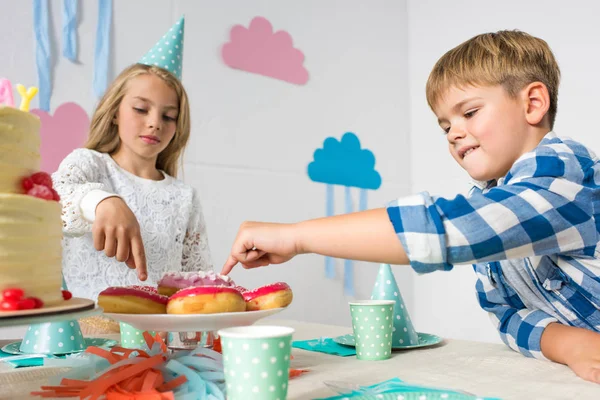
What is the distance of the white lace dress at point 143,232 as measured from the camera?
4.94 ft

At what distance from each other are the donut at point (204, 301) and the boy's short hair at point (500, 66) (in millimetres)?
541

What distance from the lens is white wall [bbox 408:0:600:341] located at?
2.28 meters

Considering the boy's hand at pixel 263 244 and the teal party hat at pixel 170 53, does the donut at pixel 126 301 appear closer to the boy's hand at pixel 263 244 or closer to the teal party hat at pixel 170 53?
the boy's hand at pixel 263 244

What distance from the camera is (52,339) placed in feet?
2.86

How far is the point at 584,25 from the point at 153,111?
1.77 m

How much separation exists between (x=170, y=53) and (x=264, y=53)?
759 millimetres

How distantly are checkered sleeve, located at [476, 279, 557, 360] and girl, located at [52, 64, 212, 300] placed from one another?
2.86 ft

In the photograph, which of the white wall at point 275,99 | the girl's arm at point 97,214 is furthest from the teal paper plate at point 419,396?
the white wall at point 275,99

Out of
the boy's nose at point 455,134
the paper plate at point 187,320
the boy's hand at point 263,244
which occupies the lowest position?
the paper plate at point 187,320

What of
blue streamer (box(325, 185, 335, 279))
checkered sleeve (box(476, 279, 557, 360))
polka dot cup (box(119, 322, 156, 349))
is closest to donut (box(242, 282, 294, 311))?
polka dot cup (box(119, 322, 156, 349))

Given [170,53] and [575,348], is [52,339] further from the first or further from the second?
[170,53]

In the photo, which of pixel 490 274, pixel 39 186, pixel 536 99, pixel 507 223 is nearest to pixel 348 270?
pixel 490 274

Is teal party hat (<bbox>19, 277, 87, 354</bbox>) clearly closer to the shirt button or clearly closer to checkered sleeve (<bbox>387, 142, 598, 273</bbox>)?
checkered sleeve (<bbox>387, 142, 598, 273</bbox>)

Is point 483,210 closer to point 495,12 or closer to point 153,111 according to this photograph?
point 153,111
